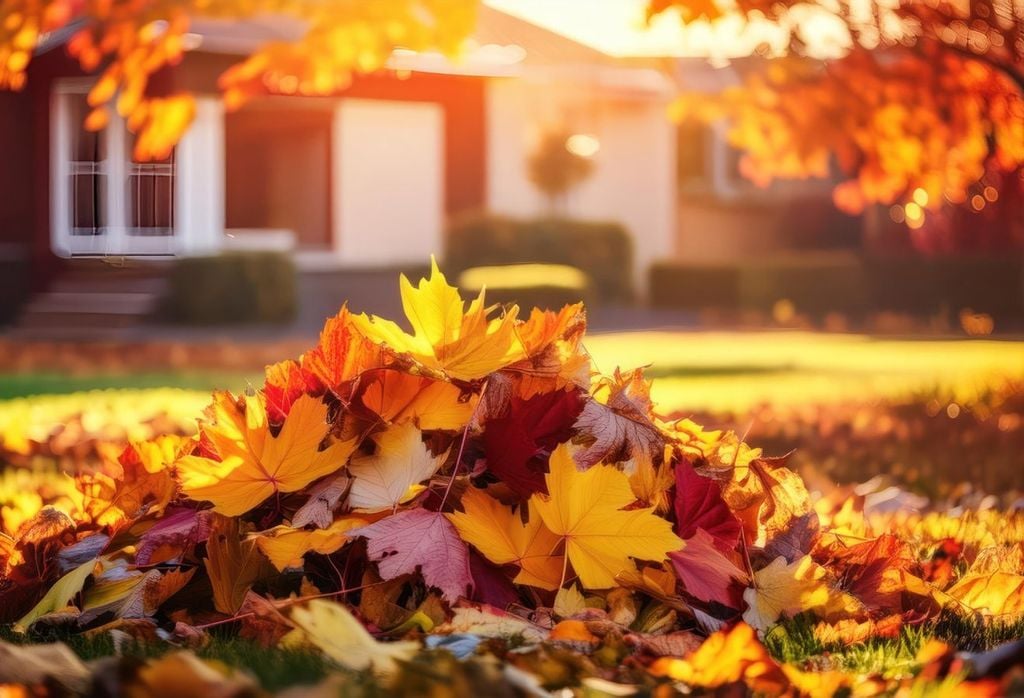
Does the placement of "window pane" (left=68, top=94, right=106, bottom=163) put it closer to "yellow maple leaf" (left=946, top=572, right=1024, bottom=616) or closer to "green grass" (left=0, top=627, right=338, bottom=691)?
"green grass" (left=0, top=627, right=338, bottom=691)

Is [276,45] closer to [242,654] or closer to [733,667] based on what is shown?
[242,654]

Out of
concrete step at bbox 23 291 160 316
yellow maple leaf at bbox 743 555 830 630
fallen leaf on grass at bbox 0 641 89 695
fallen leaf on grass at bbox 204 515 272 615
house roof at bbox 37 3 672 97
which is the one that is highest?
house roof at bbox 37 3 672 97

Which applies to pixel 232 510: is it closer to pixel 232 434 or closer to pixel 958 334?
pixel 232 434

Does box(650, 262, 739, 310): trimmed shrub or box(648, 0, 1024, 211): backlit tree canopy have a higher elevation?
box(648, 0, 1024, 211): backlit tree canopy

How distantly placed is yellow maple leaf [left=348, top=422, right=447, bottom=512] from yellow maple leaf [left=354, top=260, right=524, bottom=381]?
13cm

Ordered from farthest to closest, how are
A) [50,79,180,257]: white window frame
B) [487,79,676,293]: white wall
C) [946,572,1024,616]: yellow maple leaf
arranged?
[487,79,676,293]: white wall
[50,79,180,257]: white window frame
[946,572,1024,616]: yellow maple leaf

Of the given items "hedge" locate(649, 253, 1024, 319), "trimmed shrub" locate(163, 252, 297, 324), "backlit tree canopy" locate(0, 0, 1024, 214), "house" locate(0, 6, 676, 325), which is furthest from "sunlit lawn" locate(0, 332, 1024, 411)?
"hedge" locate(649, 253, 1024, 319)

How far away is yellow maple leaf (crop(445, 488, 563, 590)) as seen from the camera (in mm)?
2232

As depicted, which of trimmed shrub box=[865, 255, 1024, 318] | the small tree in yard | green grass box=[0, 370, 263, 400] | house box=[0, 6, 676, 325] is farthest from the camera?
the small tree in yard

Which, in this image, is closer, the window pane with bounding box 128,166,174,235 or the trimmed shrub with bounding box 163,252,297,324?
the trimmed shrub with bounding box 163,252,297,324

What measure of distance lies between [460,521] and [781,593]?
Answer: 0.54 m

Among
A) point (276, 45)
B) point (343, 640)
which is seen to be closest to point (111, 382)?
point (276, 45)

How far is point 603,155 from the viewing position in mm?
27406

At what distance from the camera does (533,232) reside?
23.7 metres
